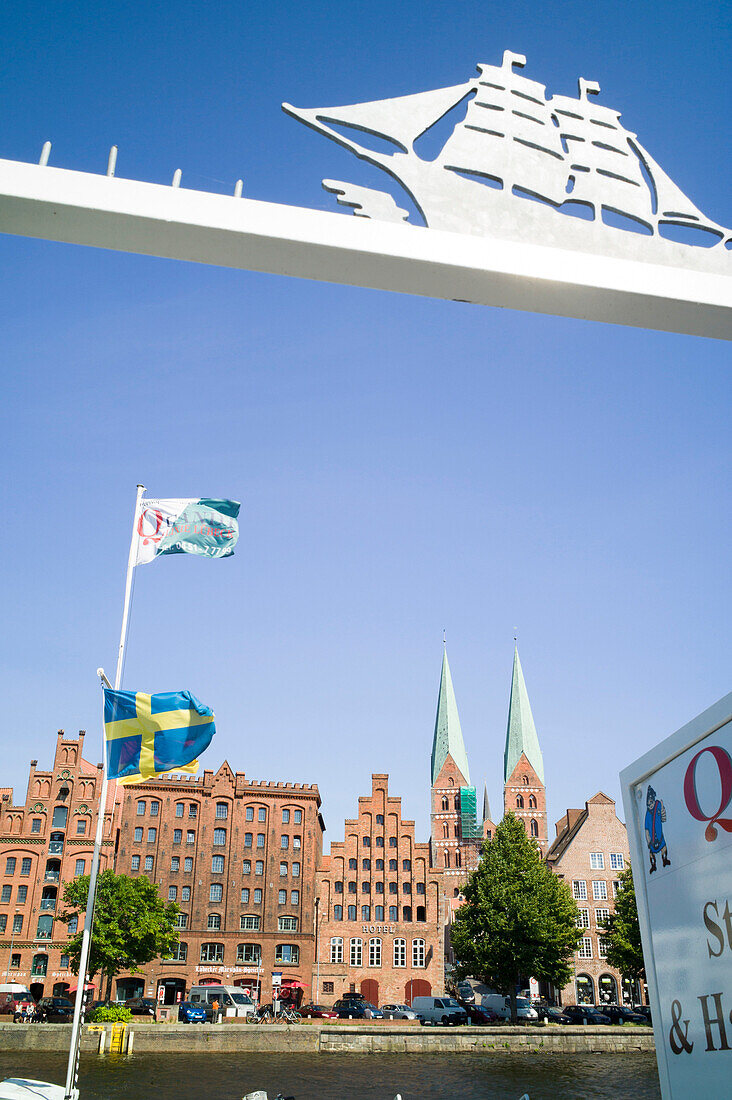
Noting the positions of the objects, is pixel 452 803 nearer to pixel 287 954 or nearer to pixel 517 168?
pixel 287 954

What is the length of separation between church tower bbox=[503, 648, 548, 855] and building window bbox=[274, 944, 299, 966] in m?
31.2

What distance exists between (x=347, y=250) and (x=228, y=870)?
5058 cm

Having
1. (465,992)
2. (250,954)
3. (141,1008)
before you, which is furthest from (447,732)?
(141,1008)

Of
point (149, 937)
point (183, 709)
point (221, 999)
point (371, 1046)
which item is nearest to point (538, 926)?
point (371, 1046)

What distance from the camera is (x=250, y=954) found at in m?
49.0

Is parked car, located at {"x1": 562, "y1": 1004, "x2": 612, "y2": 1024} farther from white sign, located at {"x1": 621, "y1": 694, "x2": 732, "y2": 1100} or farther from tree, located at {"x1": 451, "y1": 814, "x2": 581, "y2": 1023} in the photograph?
white sign, located at {"x1": 621, "y1": 694, "x2": 732, "y2": 1100}

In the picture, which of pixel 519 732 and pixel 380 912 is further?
pixel 519 732

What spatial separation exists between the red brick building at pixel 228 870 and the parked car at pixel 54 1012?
11.0 m

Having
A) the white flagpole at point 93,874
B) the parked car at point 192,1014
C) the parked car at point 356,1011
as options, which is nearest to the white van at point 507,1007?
the parked car at point 356,1011

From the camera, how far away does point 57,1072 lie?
23203mm

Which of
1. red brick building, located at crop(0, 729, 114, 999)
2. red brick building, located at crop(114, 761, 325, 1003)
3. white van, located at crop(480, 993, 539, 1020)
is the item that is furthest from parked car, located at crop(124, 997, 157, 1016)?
white van, located at crop(480, 993, 539, 1020)

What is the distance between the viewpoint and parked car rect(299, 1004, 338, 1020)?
39.2 m

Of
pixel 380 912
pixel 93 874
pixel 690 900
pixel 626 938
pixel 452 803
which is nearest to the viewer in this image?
pixel 690 900

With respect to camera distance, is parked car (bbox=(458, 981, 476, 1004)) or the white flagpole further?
parked car (bbox=(458, 981, 476, 1004))
